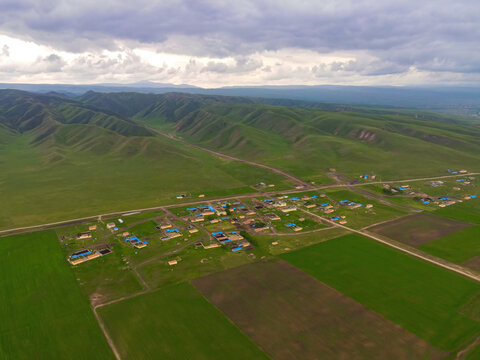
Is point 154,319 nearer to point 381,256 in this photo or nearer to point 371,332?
point 371,332

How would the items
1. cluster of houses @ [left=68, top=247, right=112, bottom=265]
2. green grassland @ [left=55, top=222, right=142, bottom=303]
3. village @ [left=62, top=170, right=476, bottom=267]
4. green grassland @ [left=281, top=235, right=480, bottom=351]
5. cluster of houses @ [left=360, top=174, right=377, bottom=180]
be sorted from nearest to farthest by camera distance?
green grassland @ [left=281, top=235, right=480, bottom=351], green grassland @ [left=55, top=222, right=142, bottom=303], cluster of houses @ [left=68, top=247, right=112, bottom=265], village @ [left=62, top=170, right=476, bottom=267], cluster of houses @ [left=360, top=174, right=377, bottom=180]

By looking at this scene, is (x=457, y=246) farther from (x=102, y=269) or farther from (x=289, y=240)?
(x=102, y=269)

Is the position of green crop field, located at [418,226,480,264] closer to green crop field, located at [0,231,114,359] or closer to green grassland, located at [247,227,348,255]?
green grassland, located at [247,227,348,255]

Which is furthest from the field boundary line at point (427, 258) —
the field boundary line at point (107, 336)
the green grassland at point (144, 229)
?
the field boundary line at point (107, 336)

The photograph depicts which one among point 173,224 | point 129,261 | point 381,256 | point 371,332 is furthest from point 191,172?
point 371,332

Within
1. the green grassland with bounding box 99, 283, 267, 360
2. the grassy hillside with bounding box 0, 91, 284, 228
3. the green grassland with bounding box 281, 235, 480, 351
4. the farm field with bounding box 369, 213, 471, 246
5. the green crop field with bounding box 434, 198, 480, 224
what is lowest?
the grassy hillside with bounding box 0, 91, 284, 228

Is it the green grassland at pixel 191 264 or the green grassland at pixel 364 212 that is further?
the green grassland at pixel 364 212

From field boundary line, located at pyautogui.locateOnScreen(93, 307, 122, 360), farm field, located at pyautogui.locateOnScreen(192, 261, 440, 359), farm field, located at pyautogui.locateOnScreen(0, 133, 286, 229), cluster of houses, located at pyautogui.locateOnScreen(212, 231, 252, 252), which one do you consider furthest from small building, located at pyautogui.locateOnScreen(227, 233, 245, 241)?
farm field, located at pyautogui.locateOnScreen(0, 133, 286, 229)

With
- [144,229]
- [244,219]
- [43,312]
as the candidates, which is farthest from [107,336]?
[244,219]

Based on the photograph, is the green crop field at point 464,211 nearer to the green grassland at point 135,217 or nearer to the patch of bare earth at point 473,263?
the patch of bare earth at point 473,263
